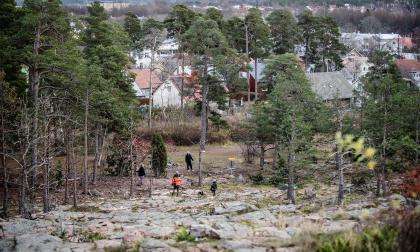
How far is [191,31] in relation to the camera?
32.3m

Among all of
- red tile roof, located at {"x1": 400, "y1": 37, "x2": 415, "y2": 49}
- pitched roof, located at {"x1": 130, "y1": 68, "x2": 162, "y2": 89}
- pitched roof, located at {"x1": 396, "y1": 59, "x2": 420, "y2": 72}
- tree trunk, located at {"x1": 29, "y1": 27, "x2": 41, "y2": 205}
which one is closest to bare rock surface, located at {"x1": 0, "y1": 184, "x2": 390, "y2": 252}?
tree trunk, located at {"x1": 29, "y1": 27, "x2": 41, "y2": 205}

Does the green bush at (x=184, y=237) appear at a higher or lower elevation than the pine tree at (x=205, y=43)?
lower

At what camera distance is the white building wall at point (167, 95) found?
5353cm

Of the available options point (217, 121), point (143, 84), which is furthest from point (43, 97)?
point (143, 84)

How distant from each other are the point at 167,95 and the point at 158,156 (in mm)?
24657

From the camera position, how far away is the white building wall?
2108 inches

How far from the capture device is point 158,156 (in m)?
30.1

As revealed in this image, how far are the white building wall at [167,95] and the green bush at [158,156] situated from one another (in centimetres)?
2331

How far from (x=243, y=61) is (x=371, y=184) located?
11.5 meters

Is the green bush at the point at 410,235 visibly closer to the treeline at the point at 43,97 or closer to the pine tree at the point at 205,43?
the treeline at the point at 43,97

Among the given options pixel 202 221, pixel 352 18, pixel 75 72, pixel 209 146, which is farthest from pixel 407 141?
pixel 352 18

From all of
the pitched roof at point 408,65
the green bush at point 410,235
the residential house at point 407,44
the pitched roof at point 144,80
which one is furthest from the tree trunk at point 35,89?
the residential house at point 407,44

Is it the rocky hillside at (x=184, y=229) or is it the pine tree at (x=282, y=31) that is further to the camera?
the pine tree at (x=282, y=31)

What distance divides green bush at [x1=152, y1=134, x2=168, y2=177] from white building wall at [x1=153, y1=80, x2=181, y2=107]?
23.3 metres
